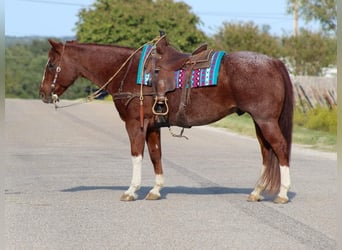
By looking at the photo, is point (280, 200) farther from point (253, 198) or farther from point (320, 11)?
point (320, 11)

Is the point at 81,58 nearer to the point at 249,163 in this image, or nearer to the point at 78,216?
the point at 78,216

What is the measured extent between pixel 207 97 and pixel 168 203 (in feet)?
4.51

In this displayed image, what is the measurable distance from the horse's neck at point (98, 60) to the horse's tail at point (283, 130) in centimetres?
209

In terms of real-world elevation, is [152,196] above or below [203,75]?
below

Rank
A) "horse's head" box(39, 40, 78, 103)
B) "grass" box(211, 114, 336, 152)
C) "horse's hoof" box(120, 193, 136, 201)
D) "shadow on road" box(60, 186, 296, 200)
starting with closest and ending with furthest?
"horse's hoof" box(120, 193, 136, 201), "horse's head" box(39, 40, 78, 103), "shadow on road" box(60, 186, 296, 200), "grass" box(211, 114, 336, 152)

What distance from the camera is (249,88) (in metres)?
11.1

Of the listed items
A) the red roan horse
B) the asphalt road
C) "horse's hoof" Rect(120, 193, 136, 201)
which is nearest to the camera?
the asphalt road

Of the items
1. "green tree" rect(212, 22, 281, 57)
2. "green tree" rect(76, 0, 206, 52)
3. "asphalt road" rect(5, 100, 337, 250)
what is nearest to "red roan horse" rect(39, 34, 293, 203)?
"asphalt road" rect(5, 100, 337, 250)

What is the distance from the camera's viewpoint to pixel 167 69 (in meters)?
11.5

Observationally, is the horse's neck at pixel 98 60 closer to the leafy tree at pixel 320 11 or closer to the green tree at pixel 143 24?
the leafy tree at pixel 320 11

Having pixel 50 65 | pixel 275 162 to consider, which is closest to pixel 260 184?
pixel 275 162

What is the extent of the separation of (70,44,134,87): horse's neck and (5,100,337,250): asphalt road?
154 cm

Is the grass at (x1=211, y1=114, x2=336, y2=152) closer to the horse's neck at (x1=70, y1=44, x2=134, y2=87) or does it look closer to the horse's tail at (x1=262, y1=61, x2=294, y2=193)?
the horse's tail at (x1=262, y1=61, x2=294, y2=193)

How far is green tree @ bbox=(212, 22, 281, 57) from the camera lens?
43.1 m
